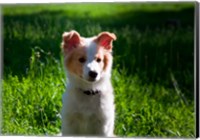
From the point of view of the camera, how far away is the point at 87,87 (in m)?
4.82

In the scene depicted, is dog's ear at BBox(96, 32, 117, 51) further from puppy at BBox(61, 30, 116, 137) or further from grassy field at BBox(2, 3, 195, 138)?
grassy field at BBox(2, 3, 195, 138)

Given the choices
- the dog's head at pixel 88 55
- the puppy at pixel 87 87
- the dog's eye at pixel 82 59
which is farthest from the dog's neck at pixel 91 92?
the dog's eye at pixel 82 59

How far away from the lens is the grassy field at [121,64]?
4977 mm

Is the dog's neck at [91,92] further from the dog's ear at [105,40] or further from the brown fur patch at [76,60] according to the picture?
the dog's ear at [105,40]

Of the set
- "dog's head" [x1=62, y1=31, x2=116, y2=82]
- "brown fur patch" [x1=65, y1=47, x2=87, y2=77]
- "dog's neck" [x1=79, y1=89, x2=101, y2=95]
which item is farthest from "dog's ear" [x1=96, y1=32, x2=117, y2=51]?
"dog's neck" [x1=79, y1=89, x2=101, y2=95]

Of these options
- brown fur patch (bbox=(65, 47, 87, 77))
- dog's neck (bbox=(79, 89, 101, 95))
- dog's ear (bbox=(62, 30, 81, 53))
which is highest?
dog's ear (bbox=(62, 30, 81, 53))

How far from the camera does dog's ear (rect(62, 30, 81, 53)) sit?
4766 millimetres

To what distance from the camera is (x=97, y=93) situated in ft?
15.8

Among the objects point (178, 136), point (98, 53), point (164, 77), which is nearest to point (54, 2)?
point (98, 53)

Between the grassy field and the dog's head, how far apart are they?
0.83 ft

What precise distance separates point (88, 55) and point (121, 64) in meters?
0.43

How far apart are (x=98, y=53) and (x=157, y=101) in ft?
2.12

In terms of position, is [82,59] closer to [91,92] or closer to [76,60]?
[76,60]

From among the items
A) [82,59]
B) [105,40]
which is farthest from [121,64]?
[82,59]
